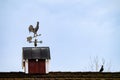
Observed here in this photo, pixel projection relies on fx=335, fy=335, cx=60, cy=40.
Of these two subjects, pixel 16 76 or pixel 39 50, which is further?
pixel 39 50

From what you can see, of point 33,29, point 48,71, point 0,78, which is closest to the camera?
point 0,78

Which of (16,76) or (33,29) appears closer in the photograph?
(16,76)

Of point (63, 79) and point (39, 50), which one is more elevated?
point (39, 50)

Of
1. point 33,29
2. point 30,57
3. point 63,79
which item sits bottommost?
point 63,79

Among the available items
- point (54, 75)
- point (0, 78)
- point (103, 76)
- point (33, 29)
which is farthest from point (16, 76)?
point (103, 76)

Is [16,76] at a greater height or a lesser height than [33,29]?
lesser

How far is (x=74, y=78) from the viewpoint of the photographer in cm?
1970

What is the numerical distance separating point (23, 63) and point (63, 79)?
131 inches

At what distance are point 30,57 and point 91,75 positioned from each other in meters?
4.01

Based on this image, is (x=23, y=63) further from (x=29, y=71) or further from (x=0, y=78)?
(x=0, y=78)

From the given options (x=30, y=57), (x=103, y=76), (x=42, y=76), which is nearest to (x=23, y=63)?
(x=30, y=57)

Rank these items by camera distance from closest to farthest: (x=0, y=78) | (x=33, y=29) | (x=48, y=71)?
1. (x=0, y=78)
2. (x=48, y=71)
3. (x=33, y=29)

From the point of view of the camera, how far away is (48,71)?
2064 cm

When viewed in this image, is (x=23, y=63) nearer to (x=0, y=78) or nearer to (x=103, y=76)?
(x=0, y=78)
